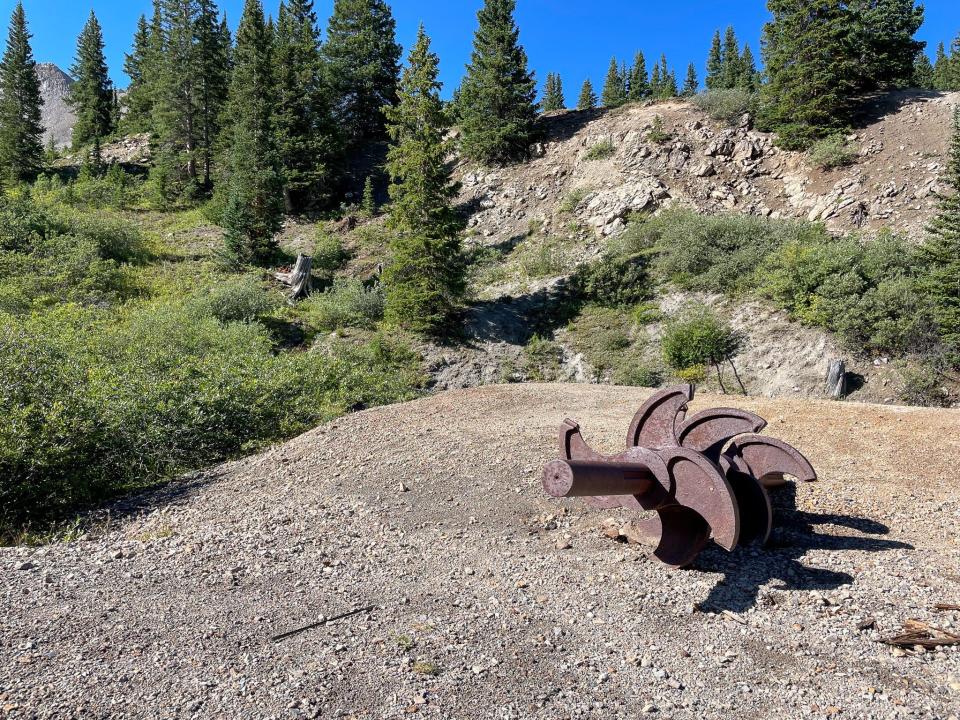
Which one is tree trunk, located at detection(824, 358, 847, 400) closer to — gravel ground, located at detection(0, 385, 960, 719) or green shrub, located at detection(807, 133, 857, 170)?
gravel ground, located at detection(0, 385, 960, 719)

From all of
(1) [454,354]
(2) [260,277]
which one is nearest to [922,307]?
(1) [454,354]

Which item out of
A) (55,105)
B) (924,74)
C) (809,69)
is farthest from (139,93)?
(55,105)

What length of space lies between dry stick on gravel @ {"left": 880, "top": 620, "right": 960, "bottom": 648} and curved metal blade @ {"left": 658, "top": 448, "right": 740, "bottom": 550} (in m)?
0.92

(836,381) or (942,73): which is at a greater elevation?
(942,73)

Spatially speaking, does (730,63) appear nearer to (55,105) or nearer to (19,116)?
(19,116)

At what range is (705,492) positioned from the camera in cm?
372

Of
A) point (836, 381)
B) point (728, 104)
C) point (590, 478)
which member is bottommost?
point (836, 381)

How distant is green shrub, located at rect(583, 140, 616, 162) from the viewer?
86.9 feet

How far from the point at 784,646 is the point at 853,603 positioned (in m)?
0.75

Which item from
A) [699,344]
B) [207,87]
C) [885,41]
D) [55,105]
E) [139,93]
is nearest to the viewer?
[699,344]

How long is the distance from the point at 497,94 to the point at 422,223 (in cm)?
1276

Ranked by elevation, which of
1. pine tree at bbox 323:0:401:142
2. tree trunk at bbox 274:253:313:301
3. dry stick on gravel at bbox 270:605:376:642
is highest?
pine tree at bbox 323:0:401:142

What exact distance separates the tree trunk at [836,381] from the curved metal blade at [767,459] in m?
10.3

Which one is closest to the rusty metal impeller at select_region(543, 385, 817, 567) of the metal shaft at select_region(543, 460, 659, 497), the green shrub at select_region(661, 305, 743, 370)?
the metal shaft at select_region(543, 460, 659, 497)
